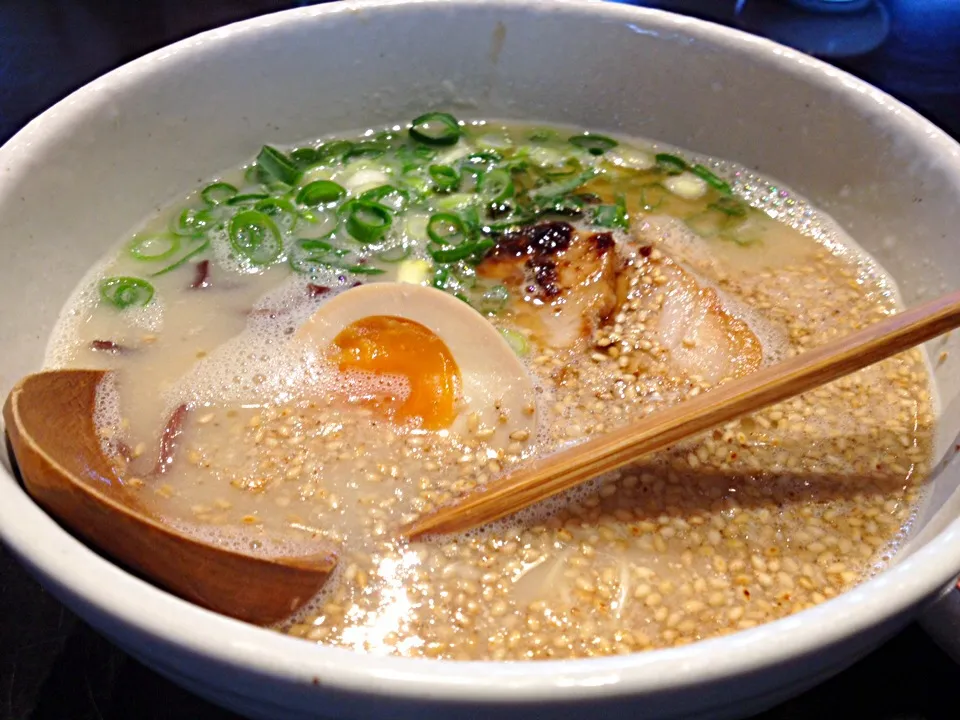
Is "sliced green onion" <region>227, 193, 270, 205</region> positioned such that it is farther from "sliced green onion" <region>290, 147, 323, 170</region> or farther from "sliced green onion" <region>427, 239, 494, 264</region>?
"sliced green onion" <region>427, 239, 494, 264</region>

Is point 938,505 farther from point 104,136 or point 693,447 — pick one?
point 104,136

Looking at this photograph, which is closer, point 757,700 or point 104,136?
point 757,700

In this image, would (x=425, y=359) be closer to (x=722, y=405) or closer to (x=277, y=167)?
(x=722, y=405)

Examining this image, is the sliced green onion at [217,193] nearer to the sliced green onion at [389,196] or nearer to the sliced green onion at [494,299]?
the sliced green onion at [389,196]

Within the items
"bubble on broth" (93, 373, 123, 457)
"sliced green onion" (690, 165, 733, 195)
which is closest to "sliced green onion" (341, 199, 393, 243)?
"bubble on broth" (93, 373, 123, 457)

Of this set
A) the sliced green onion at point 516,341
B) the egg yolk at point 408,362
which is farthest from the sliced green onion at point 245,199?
the sliced green onion at point 516,341

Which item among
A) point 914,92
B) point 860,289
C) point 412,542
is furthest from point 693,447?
point 914,92
